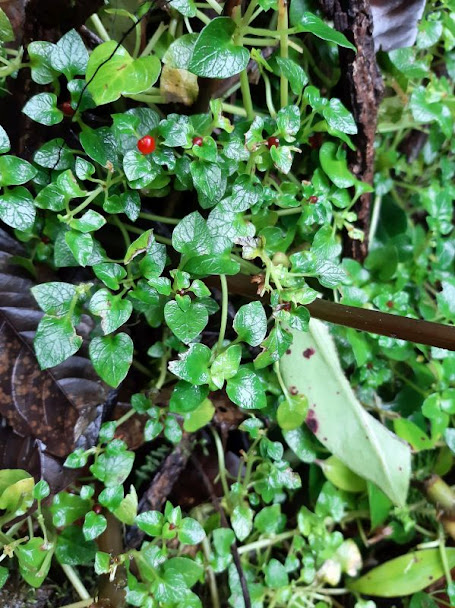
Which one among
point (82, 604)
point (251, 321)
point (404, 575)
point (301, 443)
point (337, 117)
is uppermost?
point (337, 117)

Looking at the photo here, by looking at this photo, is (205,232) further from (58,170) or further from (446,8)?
(446,8)

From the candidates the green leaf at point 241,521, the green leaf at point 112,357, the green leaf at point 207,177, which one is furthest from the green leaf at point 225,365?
the green leaf at point 241,521

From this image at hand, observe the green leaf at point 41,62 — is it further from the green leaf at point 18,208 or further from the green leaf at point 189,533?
the green leaf at point 189,533

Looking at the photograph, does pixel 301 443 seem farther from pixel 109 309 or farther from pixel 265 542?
pixel 109 309

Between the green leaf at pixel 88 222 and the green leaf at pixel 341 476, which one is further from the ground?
the green leaf at pixel 88 222

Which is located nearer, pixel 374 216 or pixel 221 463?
pixel 221 463

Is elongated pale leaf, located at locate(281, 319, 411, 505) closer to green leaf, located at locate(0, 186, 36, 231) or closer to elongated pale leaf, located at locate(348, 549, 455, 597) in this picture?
elongated pale leaf, located at locate(348, 549, 455, 597)

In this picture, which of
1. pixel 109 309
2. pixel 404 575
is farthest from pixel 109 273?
pixel 404 575
